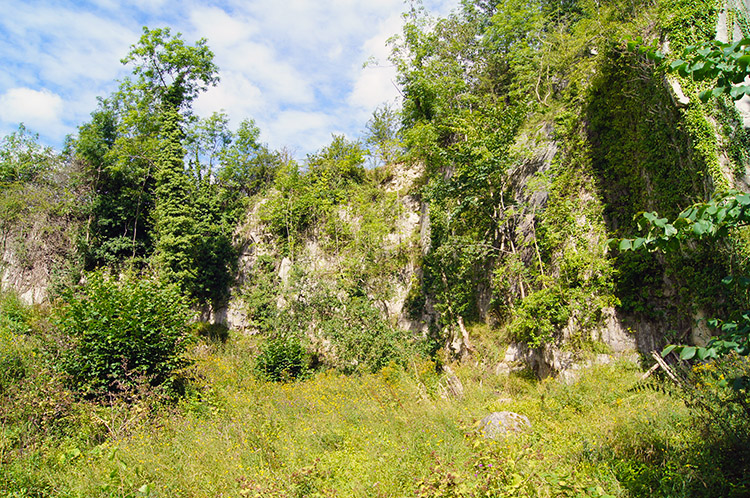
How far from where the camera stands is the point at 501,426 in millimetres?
5145

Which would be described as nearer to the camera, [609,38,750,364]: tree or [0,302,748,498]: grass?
[609,38,750,364]: tree

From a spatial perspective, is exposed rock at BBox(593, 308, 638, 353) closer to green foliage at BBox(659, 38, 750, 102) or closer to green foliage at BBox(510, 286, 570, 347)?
green foliage at BBox(510, 286, 570, 347)

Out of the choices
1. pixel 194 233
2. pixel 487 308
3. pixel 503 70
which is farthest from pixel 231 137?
pixel 487 308

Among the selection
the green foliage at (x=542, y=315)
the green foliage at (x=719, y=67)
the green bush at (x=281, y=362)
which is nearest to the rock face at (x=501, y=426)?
the green foliage at (x=542, y=315)

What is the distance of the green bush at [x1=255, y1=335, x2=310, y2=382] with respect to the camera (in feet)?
37.2

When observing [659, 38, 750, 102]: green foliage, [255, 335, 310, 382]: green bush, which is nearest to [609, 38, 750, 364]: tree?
[659, 38, 750, 102]: green foliage

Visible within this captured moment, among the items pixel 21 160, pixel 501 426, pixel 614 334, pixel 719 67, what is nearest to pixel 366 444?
pixel 501 426

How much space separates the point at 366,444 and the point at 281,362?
701 centimetres

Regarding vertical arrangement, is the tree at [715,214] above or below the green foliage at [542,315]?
above

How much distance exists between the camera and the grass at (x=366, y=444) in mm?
3578

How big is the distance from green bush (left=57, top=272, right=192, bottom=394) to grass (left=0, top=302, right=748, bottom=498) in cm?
44

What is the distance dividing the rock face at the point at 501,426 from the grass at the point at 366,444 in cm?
13

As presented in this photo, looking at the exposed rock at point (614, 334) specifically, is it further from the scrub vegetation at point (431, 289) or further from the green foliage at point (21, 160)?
the green foliage at point (21, 160)

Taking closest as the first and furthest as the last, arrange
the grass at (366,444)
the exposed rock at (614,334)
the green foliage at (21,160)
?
the grass at (366,444)
the exposed rock at (614,334)
the green foliage at (21,160)
